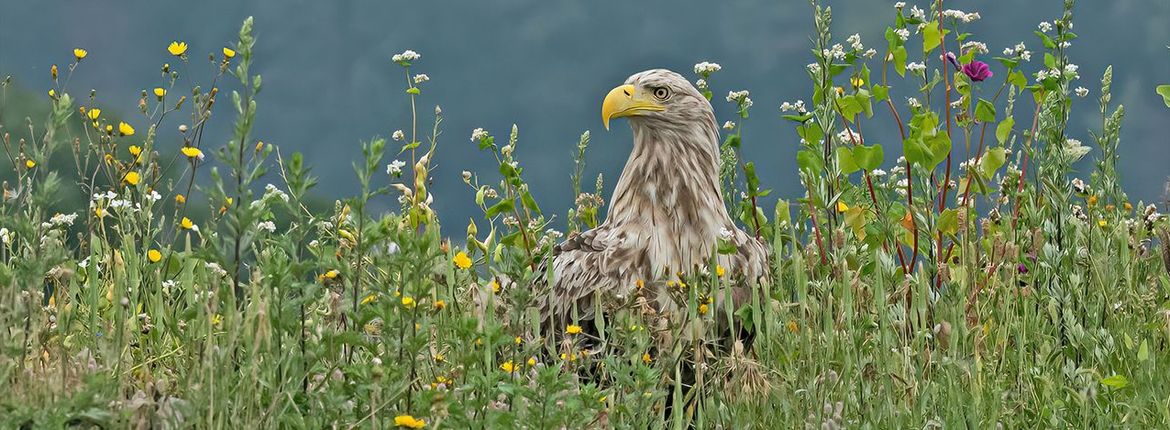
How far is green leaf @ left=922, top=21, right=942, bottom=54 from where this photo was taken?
559 cm

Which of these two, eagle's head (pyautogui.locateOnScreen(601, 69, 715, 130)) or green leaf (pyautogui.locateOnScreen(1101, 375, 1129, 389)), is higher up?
eagle's head (pyautogui.locateOnScreen(601, 69, 715, 130))

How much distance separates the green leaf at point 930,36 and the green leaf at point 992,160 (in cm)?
46

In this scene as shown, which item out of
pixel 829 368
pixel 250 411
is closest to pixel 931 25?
pixel 829 368

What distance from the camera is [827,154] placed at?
551 centimetres

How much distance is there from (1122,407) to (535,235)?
243 centimetres

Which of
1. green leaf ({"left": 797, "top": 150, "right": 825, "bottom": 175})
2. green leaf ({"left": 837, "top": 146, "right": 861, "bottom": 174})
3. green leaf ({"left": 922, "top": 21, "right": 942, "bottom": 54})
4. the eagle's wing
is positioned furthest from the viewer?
green leaf ({"left": 922, "top": 21, "right": 942, "bottom": 54})

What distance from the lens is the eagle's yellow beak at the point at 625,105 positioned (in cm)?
517

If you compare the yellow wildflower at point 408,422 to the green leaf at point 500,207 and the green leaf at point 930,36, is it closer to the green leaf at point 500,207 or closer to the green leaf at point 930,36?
the green leaf at point 500,207

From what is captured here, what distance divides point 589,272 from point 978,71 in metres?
1.92

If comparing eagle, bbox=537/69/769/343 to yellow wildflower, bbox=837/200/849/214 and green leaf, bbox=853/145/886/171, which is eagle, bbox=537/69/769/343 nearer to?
green leaf, bbox=853/145/886/171

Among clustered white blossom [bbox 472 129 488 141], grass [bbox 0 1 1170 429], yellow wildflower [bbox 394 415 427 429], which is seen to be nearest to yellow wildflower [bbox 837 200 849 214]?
grass [bbox 0 1 1170 429]

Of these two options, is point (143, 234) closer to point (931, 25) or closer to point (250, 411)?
point (250, 411)

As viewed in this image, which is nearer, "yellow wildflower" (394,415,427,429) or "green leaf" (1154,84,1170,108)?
"yellow wildflower" (394,415,427,429)

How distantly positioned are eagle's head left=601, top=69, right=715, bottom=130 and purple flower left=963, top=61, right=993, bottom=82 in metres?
1.16
